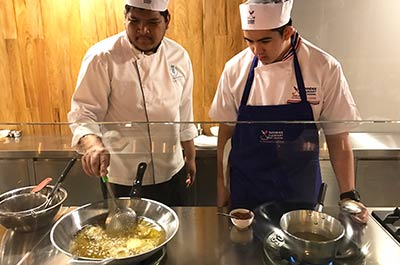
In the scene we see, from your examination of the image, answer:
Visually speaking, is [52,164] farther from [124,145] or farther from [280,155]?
[280,155]

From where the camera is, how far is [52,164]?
135 cm

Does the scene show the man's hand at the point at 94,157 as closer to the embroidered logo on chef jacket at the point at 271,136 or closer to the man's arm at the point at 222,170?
the man's arm at the point at 222,170

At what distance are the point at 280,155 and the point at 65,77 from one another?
1606mm

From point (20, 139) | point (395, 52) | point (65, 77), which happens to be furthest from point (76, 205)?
point (395, 52)

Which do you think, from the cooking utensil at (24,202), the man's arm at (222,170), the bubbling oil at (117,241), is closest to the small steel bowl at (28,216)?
the cooking utensil at (24,202)

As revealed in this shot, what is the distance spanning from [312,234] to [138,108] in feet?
2.80

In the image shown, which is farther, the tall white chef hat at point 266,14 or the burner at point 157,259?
the tall white chef hat at point 266,14

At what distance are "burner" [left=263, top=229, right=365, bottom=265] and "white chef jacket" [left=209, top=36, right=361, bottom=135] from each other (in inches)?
20.6

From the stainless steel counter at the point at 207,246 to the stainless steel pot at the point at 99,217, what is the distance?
1.5 inches

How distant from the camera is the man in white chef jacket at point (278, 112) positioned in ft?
3.98

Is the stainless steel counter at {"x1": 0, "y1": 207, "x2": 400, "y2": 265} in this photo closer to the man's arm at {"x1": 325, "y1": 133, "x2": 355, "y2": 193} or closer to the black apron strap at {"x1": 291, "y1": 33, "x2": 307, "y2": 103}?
the man's arm at {"x1": 325, "y1": 133, "x2": 355, "y2": 193}

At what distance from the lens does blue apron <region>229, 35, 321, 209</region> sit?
47.1 inches

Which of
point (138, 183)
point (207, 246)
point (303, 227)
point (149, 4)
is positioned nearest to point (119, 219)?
point (138, 183)

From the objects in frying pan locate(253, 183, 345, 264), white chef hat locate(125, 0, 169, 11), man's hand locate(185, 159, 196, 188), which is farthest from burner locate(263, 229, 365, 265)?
white chef hat locate(125, 0, 169, 11)
